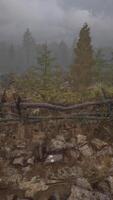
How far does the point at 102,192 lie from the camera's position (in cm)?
791

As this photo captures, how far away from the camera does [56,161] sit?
8781 millimetres

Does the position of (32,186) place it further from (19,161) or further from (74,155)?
(74,155)

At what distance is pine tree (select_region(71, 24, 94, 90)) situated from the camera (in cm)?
5594

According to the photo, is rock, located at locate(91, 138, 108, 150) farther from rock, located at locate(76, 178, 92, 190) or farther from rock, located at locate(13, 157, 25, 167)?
rock, located at locate(13, 157, 25, 167)

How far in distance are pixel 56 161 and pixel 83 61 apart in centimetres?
5069

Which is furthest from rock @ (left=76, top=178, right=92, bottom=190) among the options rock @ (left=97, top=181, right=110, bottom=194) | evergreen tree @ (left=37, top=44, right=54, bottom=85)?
evergreen tree @ (left=37, top=44, right=54, bottom=85)

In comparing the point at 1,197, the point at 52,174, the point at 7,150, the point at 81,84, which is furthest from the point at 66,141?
the point at 81,84

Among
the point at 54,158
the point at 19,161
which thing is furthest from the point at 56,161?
the point at 19,161

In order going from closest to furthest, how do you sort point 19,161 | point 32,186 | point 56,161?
1. point 32,186
2. point 19,161
3. point 56,161

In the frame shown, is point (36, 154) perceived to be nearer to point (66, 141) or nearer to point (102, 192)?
point (66, 141)

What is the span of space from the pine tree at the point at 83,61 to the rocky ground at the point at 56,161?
45.2 m

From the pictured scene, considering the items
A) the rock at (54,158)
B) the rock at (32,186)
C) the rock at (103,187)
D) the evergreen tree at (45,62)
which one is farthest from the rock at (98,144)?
the evergreen tree at (45,62)

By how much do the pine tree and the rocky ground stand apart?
45.2 m

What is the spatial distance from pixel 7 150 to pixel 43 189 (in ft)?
5.11
